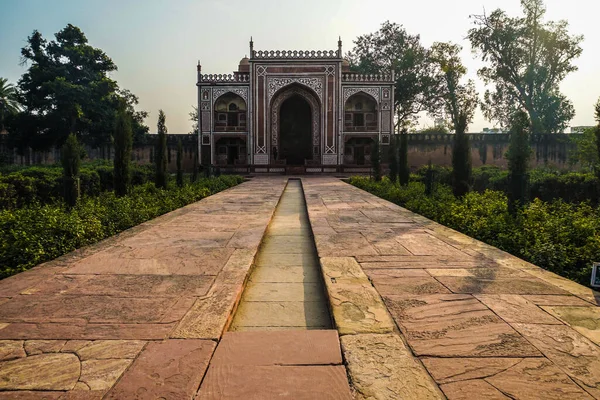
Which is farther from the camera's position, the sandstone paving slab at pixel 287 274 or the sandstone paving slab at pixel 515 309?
the sandstone paving slab at pixel 287 274

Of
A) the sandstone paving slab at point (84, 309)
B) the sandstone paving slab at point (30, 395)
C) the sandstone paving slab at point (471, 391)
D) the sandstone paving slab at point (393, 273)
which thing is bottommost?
the sandstone paving slab at point (30, 395)

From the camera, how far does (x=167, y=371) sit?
1484mm

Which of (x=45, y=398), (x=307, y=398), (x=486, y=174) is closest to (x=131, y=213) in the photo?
(x=45, y=398)

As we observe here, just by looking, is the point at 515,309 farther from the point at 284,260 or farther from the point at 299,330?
the point at 284,260

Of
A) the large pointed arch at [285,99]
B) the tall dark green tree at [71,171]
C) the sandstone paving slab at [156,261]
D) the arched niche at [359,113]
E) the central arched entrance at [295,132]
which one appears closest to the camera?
the sandstone paving slab at [156,261]

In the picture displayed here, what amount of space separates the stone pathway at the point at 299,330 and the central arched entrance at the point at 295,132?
24208mm

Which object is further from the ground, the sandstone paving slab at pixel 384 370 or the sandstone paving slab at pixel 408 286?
the sandstone paving slab at pixel 408 286

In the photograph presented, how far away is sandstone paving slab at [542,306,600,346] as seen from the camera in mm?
1840

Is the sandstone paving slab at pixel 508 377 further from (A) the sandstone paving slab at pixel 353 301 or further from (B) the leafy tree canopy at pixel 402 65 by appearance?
(B) the leafy tree canopy at pixel 402 65

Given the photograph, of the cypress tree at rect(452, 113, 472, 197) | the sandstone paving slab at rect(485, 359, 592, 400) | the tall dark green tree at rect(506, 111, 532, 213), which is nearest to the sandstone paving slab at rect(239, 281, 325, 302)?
the sandstone paving slab at rect(485, 359, 592, 400)

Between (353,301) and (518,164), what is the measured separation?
5.34 m

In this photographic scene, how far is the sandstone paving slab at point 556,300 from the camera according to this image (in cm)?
224

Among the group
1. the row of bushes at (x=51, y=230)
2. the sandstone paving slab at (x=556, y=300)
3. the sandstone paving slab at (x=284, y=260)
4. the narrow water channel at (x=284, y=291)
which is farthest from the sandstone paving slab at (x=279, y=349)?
the row of bushes at (x=51, y=230)

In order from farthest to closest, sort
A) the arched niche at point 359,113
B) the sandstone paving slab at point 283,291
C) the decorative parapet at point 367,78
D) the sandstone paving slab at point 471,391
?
1. the arched niche at point 359,113
2. the decorative parapet at point 367,78
3. the sandstone paving slab at point 283,291
4. the sandstone paving slab at point 471,391
